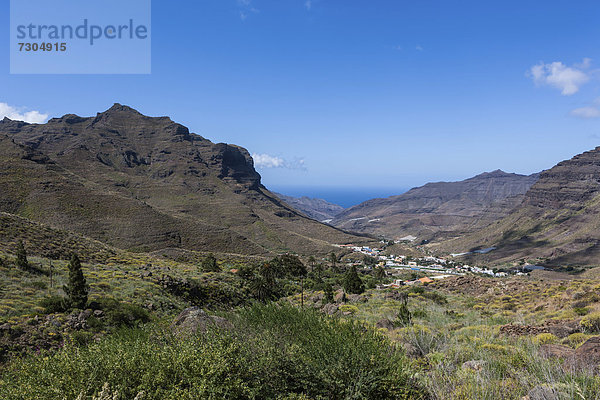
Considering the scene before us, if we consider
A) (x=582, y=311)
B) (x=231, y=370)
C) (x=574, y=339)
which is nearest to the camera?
(x=231, y=370)

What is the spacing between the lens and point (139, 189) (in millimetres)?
118875

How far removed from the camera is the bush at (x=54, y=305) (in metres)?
17.0

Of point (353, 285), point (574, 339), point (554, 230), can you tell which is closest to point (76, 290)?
point (353, 285)

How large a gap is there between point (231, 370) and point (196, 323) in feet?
11.6

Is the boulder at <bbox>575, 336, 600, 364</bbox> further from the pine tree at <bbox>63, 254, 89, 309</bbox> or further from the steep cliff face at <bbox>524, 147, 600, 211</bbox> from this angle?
the steep cliff face at <bbox>524, 147, 600, 211</bbox>

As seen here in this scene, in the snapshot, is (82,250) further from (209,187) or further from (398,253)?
(398,253)

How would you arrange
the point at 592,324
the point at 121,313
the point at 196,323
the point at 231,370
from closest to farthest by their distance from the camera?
the point at 231,370 < the point at 196,323 < the point at 592,324 < the point at 121,313

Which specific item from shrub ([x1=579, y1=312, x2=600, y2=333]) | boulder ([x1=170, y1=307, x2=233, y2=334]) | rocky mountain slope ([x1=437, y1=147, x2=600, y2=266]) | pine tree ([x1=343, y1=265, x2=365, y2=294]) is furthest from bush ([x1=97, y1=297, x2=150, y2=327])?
rocky mountain slope ([x1=437, y1=147, x2=600, y2=266])

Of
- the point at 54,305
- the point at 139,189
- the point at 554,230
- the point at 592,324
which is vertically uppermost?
the point at 139,189

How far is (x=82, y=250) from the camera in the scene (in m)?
40.2

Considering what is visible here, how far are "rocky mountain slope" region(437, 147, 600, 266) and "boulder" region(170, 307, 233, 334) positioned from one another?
152 meters

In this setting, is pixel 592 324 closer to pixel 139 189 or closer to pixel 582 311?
pixel 582 311

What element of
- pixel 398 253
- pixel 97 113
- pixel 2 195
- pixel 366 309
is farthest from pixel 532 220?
pixel 97 113

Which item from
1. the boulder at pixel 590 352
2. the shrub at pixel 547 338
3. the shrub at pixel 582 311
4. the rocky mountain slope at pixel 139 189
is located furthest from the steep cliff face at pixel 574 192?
the boulder at pixel 590 352
